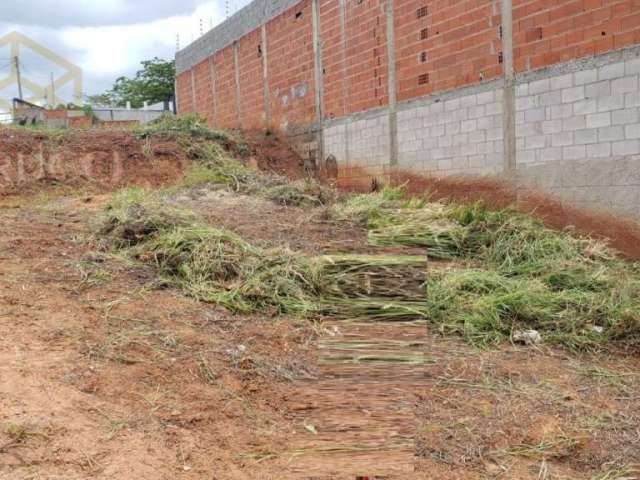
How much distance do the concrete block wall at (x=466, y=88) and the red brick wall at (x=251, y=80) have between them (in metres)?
0.35

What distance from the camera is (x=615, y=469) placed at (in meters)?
2.56

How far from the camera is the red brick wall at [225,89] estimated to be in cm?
1334

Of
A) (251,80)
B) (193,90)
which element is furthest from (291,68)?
(193,90)

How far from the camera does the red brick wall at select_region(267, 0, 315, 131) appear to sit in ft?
33.6

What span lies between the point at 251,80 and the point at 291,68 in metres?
1.84

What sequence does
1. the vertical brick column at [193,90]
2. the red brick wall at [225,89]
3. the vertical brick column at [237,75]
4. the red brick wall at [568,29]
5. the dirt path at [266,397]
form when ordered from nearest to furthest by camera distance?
the dirt path at [266,397] → the red brick wall at [568,29] → the vertical brick column at [237,75] → the red brick wall at [225,89] → the vertical brick column at [193,90]

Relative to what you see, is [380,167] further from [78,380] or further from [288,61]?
[78,380]

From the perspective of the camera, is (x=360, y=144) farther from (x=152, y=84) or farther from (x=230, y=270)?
(x=152, y=84)

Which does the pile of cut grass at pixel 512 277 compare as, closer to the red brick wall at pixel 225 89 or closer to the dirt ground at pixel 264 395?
the dirt ground at pixel 264 395

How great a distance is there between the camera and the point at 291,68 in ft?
35.5

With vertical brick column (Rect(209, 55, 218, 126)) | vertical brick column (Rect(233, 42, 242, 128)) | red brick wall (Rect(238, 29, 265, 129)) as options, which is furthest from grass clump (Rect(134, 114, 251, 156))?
vertical brick column (Rect(209, 55, 218, 126))

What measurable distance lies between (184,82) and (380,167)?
9.71m

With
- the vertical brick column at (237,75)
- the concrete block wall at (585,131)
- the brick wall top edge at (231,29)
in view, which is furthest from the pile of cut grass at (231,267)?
the vertical brick column at (237,75)

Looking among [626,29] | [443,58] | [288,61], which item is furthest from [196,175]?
[626,29]
